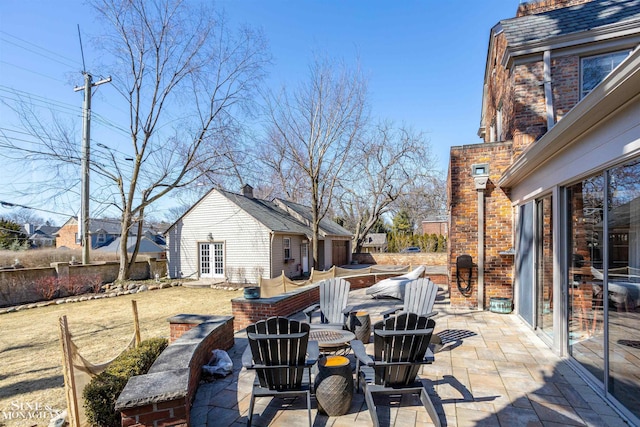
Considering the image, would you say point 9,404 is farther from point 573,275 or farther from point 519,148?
point 519,148

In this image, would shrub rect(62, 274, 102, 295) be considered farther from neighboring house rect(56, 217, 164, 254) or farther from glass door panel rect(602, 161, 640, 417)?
neighboring house rect(56, 217, 164, 254)

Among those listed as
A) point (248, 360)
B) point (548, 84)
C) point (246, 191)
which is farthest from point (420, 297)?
point (246, 191)

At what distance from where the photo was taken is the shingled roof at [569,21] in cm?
646

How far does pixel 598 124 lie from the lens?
301 centimetres

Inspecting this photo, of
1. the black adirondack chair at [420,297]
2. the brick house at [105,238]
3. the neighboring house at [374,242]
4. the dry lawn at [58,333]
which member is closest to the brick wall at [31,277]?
the dry lawn at [58,333]

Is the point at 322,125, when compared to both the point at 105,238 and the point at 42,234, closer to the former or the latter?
the point at 105,238

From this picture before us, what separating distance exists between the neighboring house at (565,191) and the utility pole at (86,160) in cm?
1564

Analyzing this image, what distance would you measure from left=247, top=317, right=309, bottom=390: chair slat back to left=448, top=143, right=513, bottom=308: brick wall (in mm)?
5244

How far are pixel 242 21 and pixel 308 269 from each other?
43.1 ft

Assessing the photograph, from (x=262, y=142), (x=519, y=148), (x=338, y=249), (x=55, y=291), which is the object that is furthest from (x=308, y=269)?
(x=519, y=148)

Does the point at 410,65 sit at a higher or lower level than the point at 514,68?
higher

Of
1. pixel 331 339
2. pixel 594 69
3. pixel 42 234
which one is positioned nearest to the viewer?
pixel 331 339

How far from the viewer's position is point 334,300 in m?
5.34

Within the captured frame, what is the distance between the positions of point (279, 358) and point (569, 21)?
884 cm
